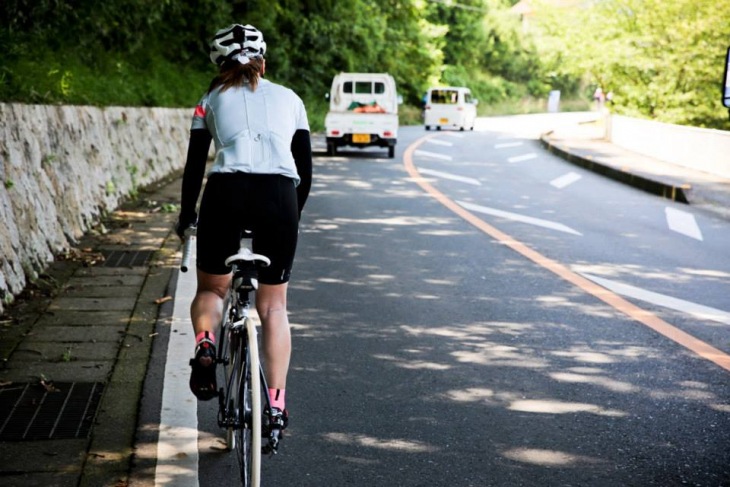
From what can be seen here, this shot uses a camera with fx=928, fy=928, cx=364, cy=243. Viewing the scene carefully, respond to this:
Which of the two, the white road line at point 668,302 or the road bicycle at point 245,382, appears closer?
the road bicycle at point 245,382

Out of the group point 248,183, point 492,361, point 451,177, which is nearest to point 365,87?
point 451,177

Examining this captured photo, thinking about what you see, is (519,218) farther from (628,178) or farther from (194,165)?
(194,165)

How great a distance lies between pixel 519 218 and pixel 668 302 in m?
4.68

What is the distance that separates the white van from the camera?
132 feet

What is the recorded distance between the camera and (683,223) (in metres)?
11.9

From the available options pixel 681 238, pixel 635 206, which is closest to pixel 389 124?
pixel 635 206

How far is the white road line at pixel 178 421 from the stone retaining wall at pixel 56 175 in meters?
1.33

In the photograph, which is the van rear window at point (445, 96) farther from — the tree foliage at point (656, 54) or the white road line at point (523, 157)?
the white road line at point (523, 157)

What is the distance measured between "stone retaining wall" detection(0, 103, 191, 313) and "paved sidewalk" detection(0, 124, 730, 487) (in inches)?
7.6

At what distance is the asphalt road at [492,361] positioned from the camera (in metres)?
3.93

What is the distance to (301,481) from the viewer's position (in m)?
3.73

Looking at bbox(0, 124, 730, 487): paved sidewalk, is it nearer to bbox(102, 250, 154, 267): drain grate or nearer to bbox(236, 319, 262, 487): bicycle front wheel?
bbox(102, 250, 154, 267): drain grate

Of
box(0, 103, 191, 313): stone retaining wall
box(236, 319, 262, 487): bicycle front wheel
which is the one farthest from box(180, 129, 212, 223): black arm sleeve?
→ box(0, 103, 191, 313): stone retaining wall

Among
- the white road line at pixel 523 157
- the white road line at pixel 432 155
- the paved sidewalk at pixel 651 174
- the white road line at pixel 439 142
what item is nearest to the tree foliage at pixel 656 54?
the paved sidewalk at pixel 651 174
